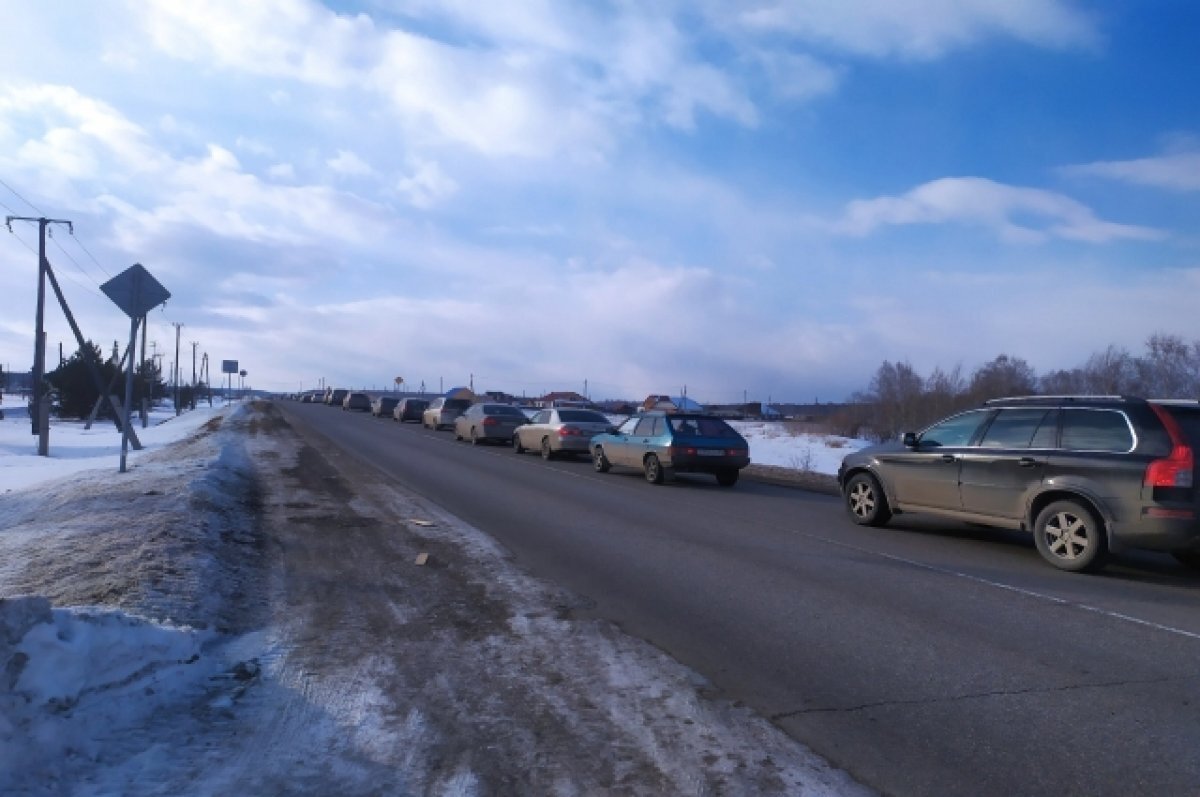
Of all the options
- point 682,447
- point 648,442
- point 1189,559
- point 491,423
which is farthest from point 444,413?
point 1189,559

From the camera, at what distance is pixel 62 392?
157ft

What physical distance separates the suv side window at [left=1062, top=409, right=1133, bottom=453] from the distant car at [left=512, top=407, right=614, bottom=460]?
14.2 m

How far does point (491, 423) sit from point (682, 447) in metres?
13.7

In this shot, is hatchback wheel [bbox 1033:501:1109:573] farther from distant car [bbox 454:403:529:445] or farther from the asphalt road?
distant car [bbox 454:403:529:445]

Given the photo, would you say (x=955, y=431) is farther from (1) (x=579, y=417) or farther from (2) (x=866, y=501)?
(1) (x=579, y=417)

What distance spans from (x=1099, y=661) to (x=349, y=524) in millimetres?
8459

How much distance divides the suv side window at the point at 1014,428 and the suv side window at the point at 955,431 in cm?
26

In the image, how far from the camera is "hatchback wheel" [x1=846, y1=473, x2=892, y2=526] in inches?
492

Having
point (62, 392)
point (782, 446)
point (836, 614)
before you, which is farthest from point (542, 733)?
point (62, 392)

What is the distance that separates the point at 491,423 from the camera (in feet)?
101

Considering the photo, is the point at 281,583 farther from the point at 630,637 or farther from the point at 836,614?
the point at 836,614

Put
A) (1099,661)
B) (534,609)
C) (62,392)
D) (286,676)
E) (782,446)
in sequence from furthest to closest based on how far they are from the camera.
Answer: (62,392)
(782,446)
(534,609)
(1099,661)
(286,676)

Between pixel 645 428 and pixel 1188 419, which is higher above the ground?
pixel 1188 419

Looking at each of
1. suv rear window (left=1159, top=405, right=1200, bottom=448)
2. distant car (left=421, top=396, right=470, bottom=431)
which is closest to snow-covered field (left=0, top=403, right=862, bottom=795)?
suv rear window (left=1159, top=405, right=1200, bottom=448)
